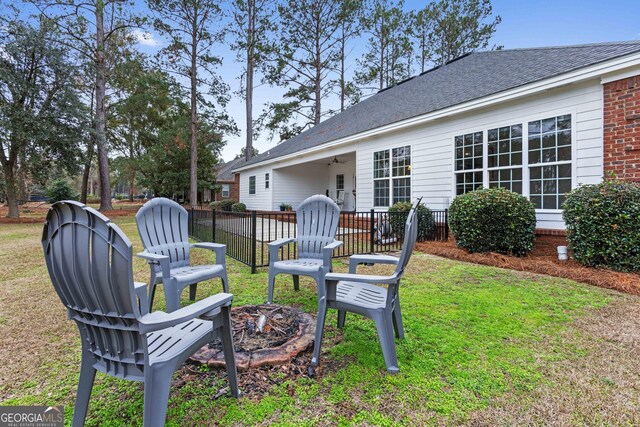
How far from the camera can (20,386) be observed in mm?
1979

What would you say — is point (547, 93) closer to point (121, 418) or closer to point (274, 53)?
point (121, 418)

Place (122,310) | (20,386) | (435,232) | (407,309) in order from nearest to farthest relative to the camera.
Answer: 1. (122,310)
2. (20,386)
3. (407,309)
4. (435,232)

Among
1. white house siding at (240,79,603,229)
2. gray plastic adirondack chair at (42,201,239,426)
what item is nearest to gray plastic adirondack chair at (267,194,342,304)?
gray plastic adirondack chair at (42,201,239,426)

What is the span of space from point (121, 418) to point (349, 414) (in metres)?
1.24

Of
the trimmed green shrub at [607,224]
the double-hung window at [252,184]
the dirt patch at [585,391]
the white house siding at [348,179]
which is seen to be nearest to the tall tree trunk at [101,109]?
the double-hung window at [252,184]

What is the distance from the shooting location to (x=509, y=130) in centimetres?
658

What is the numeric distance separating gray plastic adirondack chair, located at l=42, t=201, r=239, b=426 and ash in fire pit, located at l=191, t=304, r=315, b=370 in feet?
2.30

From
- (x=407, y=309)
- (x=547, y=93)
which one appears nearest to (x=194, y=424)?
(x=407, y=309)

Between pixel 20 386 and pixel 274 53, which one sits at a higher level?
pixel 274 53

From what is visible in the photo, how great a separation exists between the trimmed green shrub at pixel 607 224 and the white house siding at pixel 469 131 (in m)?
1.11

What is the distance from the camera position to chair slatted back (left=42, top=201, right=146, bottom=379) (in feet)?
4.18

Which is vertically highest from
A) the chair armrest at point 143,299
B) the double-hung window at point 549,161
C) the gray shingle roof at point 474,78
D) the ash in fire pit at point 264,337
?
the gray shingle roof at point 474,78

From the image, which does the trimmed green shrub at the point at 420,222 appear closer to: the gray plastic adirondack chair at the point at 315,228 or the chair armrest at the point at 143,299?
the gray plastic adirondack chair at the point at 315,228

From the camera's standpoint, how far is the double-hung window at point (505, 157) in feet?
21.1
